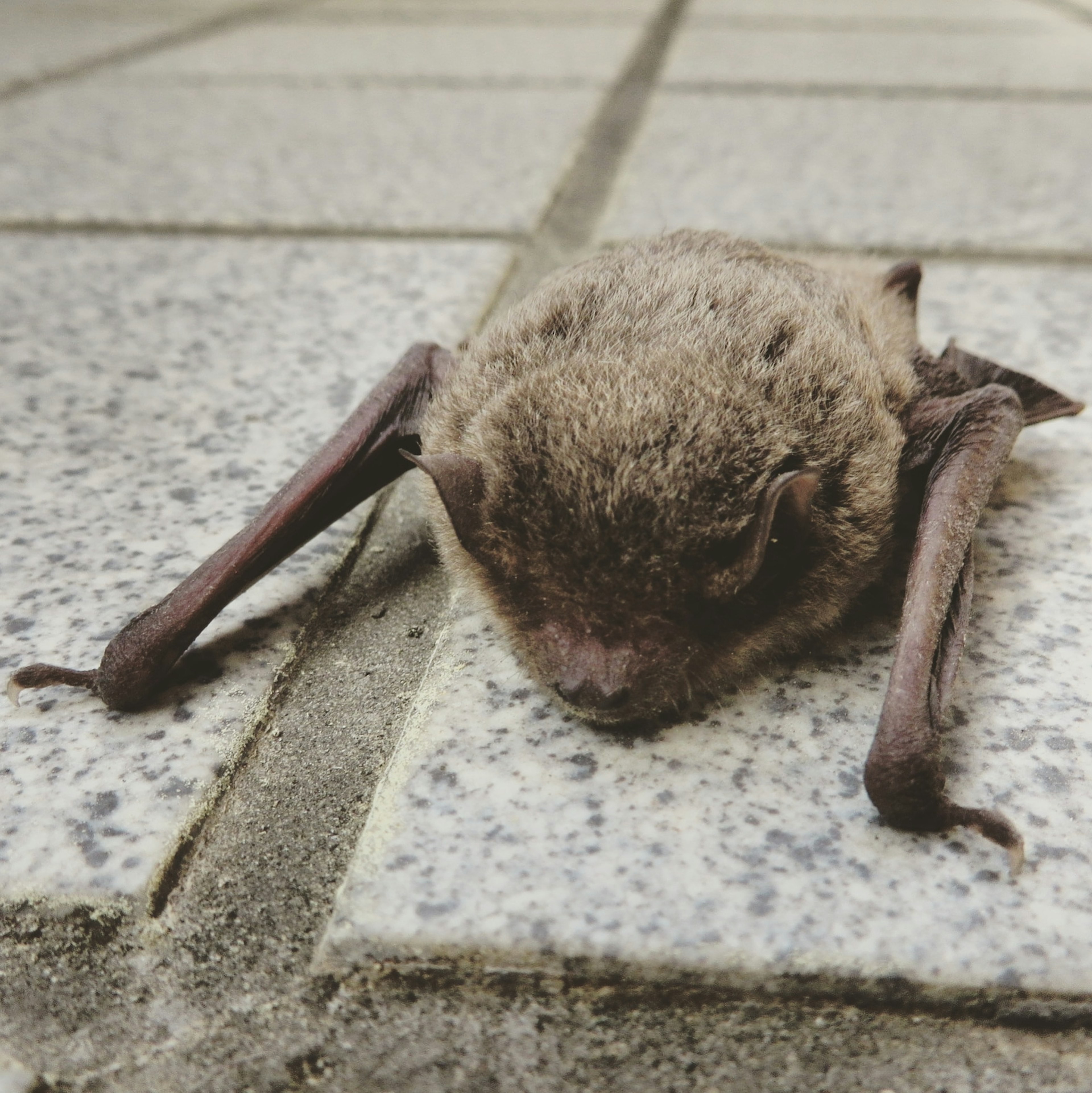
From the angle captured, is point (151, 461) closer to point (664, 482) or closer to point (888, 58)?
point (664, 482)

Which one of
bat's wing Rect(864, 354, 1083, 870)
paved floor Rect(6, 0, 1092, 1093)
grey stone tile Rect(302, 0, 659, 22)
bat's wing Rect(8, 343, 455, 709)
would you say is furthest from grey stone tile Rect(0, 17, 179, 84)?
bat's wing Rect(864, 354, 1083, 870)

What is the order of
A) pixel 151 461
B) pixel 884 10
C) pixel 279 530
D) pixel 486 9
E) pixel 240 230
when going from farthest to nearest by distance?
pixel 486 9, pixel 884 10, pixel 240 230, pixel 151 461, pixel 279 530

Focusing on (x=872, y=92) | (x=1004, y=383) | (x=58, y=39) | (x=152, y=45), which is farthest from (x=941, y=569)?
(x=58, y=39)

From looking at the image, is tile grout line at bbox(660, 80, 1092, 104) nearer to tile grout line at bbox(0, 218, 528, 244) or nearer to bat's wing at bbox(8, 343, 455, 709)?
tile grout line at bbox(0, 218, 528, 244)

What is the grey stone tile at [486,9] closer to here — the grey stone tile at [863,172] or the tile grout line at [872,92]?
the tile grout line at [872,92]

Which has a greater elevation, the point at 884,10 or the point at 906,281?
the point at 906,281

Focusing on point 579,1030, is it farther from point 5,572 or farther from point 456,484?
point 5,572
